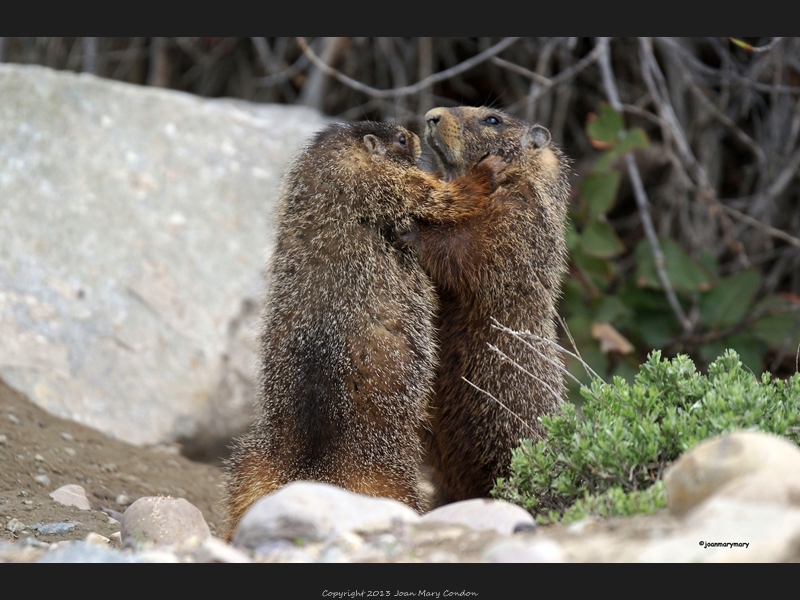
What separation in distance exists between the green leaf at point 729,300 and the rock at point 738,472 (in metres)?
4.60

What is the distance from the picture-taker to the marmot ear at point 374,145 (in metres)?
4.53

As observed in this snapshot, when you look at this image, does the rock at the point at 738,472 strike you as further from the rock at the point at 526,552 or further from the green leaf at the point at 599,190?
the green leaf at the point at 599,190

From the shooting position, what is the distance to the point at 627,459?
3457 mm

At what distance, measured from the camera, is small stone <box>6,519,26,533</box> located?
417cm

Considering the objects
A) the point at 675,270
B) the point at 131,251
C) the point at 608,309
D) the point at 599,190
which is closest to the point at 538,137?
the point at 599,190

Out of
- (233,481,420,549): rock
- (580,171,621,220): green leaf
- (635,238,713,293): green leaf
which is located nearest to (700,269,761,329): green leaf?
(635,238,713,293): green leaf

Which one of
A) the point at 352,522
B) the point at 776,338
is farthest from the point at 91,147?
the point at 776,338

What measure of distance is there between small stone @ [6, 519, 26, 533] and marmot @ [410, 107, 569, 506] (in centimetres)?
196

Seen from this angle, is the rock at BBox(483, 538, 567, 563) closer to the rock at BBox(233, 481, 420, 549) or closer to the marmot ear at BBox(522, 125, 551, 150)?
the rock at BBox(233, 481, 420, 549)

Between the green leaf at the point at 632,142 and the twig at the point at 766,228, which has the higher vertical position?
the green leaf at the point at 632,142

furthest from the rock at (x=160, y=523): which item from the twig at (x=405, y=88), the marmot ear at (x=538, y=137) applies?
the twig at (x=405, y=88)

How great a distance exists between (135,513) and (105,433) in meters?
1.87

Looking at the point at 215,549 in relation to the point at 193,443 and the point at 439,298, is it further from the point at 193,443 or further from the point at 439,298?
the point at 193,443

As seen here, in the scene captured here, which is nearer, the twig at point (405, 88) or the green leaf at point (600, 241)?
the twig at point (405, 88)
